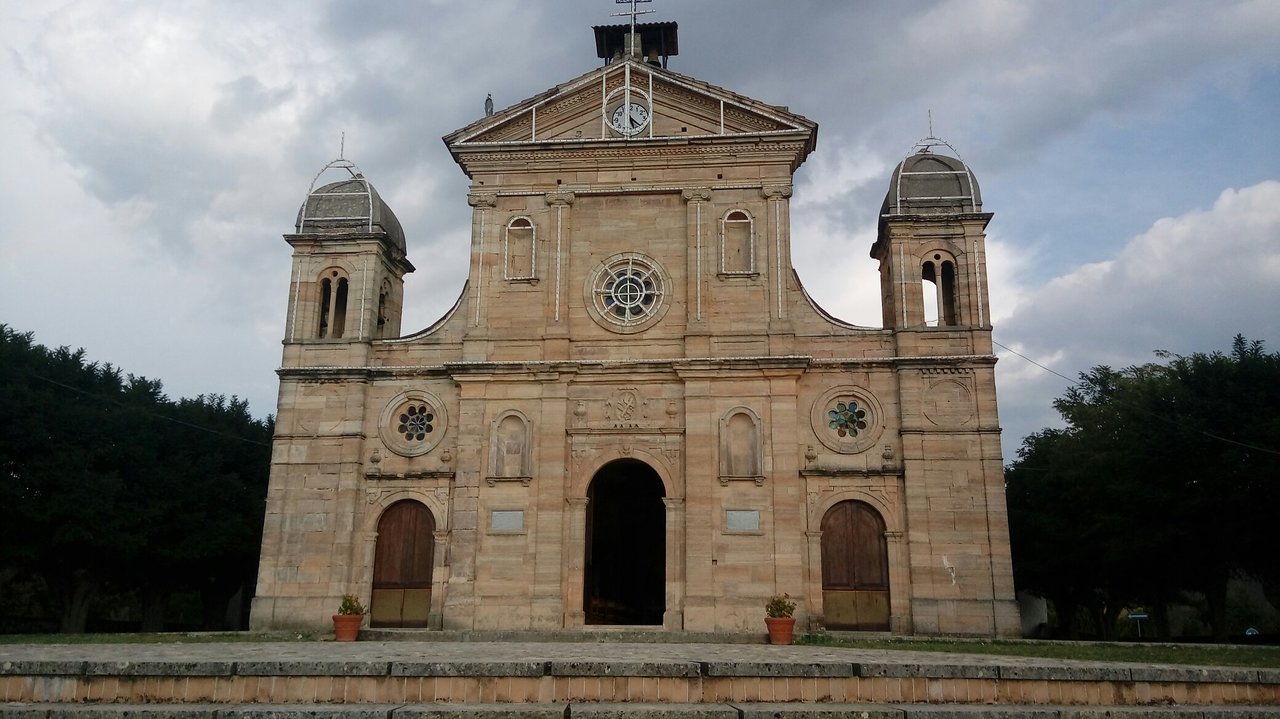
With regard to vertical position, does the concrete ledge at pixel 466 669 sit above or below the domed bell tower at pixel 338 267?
below

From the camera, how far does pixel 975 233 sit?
27.6m

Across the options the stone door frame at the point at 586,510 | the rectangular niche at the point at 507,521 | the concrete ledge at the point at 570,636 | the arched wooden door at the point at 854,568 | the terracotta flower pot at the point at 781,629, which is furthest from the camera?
the rectangular niche at the point at 507,521

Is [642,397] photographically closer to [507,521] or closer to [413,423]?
[507,521]

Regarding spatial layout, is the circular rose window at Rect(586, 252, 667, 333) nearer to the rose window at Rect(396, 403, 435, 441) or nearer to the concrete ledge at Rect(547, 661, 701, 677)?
the rose window at Rect(396, 403, 435, 441)

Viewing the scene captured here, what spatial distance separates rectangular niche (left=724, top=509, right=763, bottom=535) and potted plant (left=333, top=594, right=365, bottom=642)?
31.0ft

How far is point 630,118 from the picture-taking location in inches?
1153

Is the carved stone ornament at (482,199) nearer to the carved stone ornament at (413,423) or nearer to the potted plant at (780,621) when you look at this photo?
the carved stone ornament at (413,423)

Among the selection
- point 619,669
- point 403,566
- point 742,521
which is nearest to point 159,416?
point 403,566

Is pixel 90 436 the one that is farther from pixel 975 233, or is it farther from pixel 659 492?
pixel 975 233

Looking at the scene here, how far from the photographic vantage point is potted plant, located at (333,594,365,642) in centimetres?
2433

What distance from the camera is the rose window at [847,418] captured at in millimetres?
26750

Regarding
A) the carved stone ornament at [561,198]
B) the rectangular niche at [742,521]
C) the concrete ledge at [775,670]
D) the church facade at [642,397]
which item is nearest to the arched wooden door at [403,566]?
the church facade at [642,397]

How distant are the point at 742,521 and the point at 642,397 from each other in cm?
428

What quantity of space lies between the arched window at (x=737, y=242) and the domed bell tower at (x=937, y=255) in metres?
3.87
